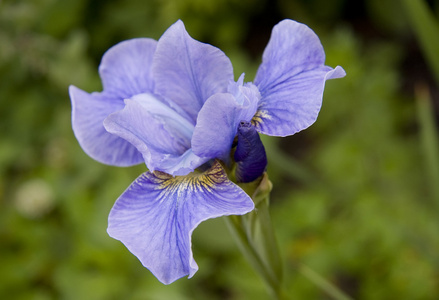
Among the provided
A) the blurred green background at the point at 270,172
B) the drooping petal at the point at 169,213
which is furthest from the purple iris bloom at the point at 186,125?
the blurred green background at the point at 270,172

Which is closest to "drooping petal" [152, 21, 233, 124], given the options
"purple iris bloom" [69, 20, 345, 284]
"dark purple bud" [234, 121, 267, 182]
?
"purple iris bloom" [69, 20, 345, 284]

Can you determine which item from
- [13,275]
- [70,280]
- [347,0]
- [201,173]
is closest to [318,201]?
[70,280]

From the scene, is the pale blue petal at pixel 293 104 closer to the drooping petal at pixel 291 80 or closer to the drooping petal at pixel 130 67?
the drooping petal at pixel 291 80

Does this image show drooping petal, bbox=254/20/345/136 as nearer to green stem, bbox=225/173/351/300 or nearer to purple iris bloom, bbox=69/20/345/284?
purple iris bloom, bbox=69/20/345/284

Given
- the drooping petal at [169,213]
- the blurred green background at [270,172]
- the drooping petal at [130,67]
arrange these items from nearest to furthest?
the drooping petal at [169,213], the drooping petal at [130,67], the blurred green background at [270,172]

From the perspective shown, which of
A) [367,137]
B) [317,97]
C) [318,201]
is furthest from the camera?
[367,137]

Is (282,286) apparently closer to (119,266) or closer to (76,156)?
(119,266)

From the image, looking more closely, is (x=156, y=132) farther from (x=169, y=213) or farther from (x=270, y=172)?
(x=270, y=172)
